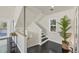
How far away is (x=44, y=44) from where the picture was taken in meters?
1.95

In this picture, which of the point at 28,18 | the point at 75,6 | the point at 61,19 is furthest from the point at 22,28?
the point at 75,6

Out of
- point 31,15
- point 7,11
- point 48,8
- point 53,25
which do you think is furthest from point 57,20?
point 7,11

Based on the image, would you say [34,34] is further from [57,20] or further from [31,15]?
[57,20]

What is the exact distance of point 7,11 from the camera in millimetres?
1912

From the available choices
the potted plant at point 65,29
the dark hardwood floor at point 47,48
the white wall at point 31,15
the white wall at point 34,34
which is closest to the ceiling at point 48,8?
→ the white wall at point 31,15

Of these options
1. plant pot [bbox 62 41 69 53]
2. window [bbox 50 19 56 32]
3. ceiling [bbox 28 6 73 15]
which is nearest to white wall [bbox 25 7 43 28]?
ceiling [bbox 28 6 73 15]

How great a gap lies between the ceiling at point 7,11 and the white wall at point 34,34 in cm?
37

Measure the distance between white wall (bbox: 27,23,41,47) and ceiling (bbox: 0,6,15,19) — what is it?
1.22 feet

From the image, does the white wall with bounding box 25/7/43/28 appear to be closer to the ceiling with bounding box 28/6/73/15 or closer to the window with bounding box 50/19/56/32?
the ceiling with bounding box 28/6/73/15

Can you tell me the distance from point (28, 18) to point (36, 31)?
25 cm

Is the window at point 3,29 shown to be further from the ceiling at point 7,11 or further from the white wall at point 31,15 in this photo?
the white wall at point 31,15

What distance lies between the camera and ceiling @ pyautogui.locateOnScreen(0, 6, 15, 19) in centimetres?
191

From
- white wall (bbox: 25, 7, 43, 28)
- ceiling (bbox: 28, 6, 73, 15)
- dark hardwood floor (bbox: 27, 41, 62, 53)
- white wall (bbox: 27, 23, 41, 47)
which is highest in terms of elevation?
ceiling (bbox: 28, 6, 73, 15)
